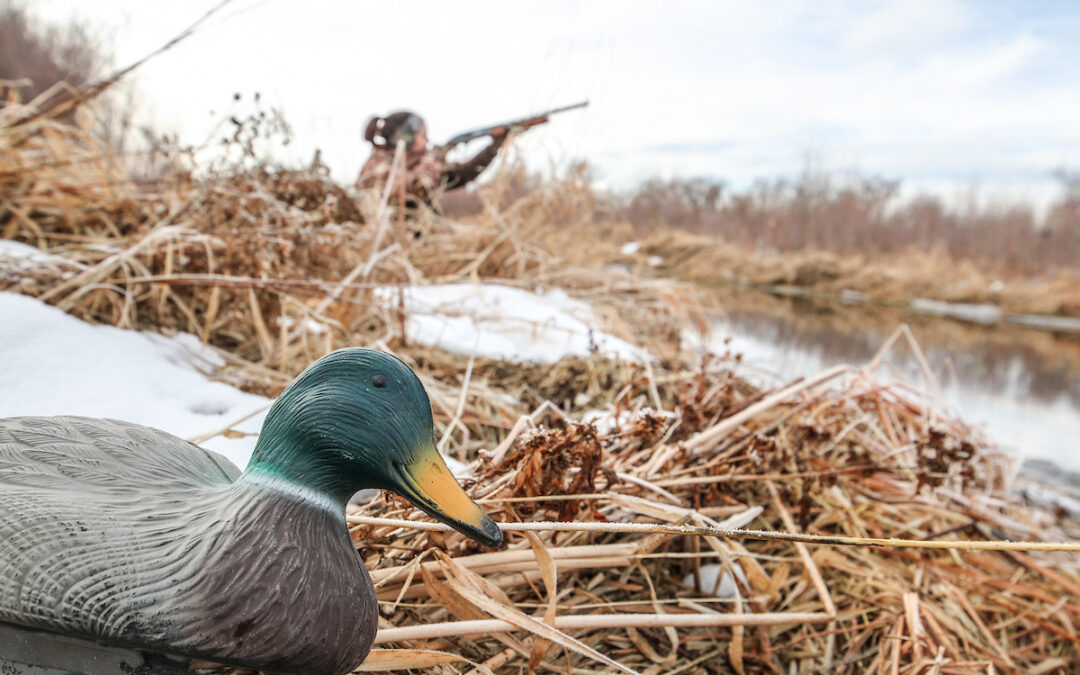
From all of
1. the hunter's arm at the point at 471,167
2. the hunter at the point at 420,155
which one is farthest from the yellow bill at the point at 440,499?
the hunter's arm at the point at 471,167

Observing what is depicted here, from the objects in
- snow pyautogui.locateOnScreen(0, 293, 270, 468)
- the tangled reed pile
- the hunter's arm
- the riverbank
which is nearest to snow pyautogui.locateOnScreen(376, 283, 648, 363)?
the tangled reed pile

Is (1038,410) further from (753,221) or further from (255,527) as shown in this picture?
(753,221)

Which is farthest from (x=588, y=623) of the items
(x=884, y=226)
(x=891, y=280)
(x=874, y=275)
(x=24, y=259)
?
(x=884, y=226)

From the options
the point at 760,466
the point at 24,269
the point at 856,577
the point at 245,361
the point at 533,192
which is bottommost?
the point at 856,577

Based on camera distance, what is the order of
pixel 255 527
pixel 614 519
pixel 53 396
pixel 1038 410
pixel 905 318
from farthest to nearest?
pixel 905 318 → pixel 1038 410 → pixel 614 519 → pixel 53 396 → pixel 255 527

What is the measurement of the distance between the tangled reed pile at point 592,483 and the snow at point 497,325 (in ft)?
0.37

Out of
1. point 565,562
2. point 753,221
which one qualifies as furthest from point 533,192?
point 753,221

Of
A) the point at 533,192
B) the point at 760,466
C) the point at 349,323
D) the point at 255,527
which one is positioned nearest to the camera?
the point at 255,527

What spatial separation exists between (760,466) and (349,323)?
60.1 inches

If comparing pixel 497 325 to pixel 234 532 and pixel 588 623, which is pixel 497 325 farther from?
pixel 234 532

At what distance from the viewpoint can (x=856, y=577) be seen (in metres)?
1.78

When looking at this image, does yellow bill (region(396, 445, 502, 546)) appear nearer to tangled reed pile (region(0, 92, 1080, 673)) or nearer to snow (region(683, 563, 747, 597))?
tangled reed pile (region(0, 92, 1080, 673))

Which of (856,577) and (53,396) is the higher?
(53,396)

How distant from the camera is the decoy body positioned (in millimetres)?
656
